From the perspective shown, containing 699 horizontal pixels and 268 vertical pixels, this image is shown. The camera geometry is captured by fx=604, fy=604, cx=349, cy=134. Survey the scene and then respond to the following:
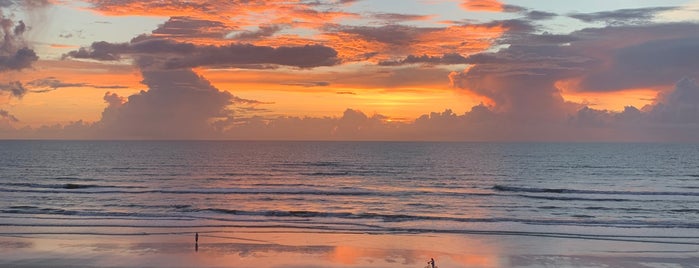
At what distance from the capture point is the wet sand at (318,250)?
20.2 metres

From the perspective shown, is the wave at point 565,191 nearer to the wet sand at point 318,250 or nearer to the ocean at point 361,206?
the ocean at point 361,206

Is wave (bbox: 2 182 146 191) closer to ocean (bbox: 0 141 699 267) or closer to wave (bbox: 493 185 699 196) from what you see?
ocean (bbox: 0 141 699 267)

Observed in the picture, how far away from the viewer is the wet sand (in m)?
20.2

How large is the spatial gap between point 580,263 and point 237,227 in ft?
48.8

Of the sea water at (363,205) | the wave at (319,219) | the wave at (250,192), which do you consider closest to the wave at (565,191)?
the sea water at (363,205)

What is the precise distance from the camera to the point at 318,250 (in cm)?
2209

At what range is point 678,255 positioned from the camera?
2191 cm

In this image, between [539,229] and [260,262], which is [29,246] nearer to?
[260,262]

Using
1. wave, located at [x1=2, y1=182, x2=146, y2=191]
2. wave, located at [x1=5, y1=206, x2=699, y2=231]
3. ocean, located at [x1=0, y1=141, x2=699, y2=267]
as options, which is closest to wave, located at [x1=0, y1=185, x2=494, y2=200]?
ocean, located at [x1=0, y1=141, x2=699, y2=267]

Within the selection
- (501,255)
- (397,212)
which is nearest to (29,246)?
(501,255)

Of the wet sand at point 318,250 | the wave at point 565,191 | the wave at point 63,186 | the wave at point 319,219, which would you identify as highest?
the wave at point 63,186

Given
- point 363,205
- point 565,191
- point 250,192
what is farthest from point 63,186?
point 565,191

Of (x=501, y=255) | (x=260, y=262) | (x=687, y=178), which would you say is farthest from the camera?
(x=687, y=178)

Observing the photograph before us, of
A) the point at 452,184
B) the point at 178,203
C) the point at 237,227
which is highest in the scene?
the point at 452,184
